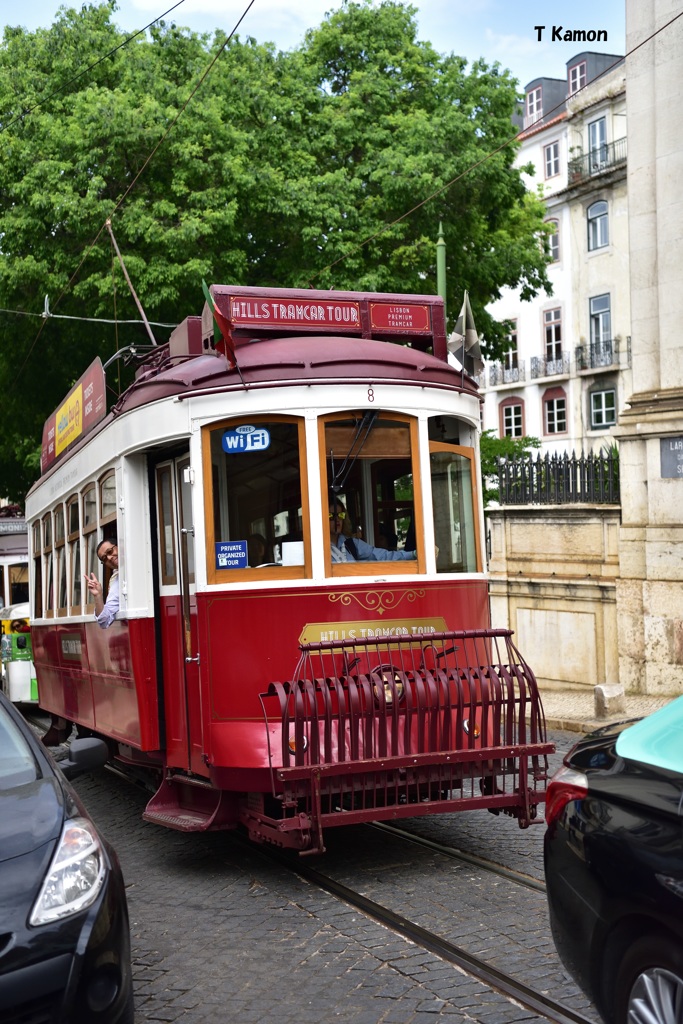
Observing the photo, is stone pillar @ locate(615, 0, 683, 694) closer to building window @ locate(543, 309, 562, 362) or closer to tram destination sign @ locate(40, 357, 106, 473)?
tram destination sign @ locate(40, 357, 106, 473)

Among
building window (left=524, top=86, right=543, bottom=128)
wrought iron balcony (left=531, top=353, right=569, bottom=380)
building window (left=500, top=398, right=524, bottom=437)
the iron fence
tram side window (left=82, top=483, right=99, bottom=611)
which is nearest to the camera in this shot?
tram side window (left=82, top=483, right=99, bottom=611)

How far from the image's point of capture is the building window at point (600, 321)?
158 ft

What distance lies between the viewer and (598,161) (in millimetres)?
47938

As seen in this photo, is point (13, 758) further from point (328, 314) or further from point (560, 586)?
point (560, 586)

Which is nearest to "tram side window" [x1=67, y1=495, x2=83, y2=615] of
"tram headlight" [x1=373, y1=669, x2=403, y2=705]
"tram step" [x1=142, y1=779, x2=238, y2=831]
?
"tram step" [x1=142, y1=779, x2=238, y2=831]

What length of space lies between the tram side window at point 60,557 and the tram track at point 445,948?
4.22 m

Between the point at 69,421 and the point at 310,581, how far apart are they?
4.63 meters

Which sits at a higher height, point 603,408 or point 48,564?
point 603,408

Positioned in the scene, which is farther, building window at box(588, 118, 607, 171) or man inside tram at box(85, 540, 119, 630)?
building window at box(588, 118, 607, 171)

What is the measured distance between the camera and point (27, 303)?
20.9 meters

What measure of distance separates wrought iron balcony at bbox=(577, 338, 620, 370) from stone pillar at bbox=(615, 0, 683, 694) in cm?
3236

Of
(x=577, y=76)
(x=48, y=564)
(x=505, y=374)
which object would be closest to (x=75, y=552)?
(x=48, y=564)

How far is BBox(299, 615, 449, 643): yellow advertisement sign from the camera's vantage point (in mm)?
7441

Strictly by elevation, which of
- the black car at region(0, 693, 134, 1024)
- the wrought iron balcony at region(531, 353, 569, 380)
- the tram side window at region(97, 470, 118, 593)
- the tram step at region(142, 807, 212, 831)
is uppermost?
the wrought iron balcony at region(531, 353, 569, 380)
